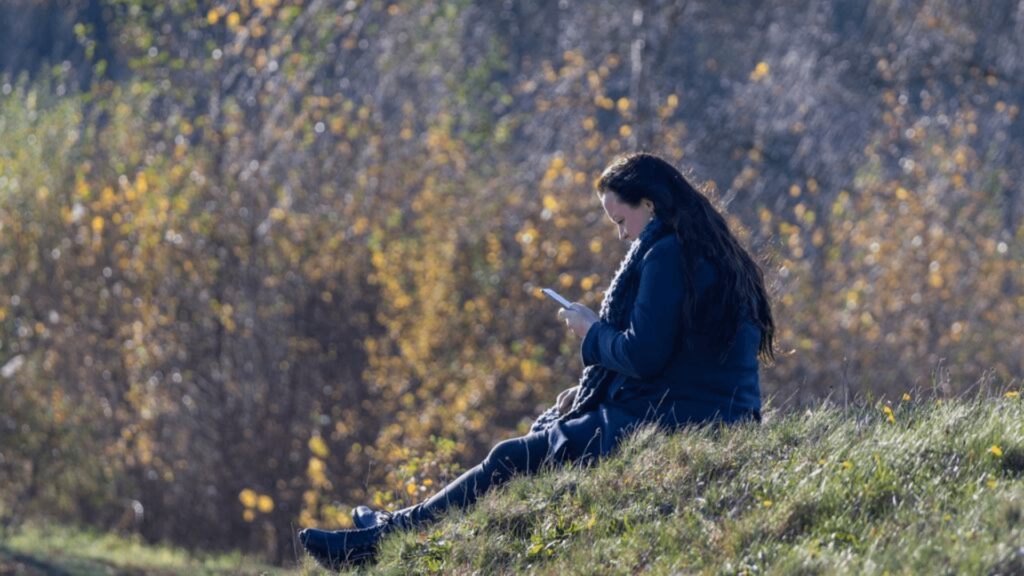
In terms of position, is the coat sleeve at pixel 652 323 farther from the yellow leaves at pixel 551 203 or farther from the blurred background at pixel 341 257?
the yellow leaves at pixel 551 203

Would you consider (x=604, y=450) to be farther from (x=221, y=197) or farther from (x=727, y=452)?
(x=221, y=197)

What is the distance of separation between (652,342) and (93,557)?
848 centimetres

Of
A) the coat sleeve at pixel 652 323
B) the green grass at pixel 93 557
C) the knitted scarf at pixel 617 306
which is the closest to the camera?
the coat sleeve at pixel 652 323

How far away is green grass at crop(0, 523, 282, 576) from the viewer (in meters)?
10.7

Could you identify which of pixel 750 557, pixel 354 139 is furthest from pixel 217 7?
pixel 750 557

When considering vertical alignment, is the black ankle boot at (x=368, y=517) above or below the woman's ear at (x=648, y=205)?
below

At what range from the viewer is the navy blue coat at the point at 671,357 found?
4602 mm

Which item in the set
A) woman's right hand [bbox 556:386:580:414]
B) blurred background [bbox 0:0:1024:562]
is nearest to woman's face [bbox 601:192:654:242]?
woman's right hand [bbox 556:386:580:414]

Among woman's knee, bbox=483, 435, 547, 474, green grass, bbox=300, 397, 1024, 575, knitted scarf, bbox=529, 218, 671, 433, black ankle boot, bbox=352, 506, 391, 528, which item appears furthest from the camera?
black ankle boot, bbox=352, 506, 391, 528

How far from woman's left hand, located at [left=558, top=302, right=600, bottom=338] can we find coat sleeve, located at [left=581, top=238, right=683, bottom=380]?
15cm

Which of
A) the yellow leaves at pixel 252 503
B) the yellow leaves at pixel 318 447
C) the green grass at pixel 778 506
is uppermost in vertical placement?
the green grass at pixel 778 506

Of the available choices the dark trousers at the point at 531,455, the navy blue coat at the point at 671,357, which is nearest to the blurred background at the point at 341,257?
the dark trousers at the point at 531,455

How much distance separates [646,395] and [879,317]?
847cm

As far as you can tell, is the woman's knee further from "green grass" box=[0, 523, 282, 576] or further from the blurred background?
the blurred background
